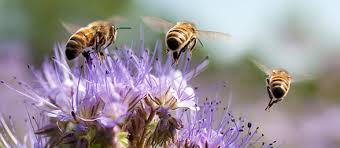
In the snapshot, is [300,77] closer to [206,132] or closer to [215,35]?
[215,35]

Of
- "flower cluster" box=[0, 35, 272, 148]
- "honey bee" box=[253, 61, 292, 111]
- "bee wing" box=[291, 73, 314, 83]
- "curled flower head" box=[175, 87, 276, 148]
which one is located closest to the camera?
"flower cluster" box=[0, 35, 272, 148]

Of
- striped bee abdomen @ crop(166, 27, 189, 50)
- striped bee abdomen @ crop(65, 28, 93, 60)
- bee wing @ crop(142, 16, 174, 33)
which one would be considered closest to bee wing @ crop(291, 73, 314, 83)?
bee wing @ crop(142, 16, 174, 33)

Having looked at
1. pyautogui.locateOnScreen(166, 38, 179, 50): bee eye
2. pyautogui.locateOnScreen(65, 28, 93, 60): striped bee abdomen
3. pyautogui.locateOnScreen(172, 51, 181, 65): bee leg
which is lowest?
pyautogui.locateOnScreen(65, 28, 93, 60): striped bee abdomen

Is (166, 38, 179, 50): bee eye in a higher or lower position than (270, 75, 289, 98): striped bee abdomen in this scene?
lower

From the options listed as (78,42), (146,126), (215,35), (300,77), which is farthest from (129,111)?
(300,77)

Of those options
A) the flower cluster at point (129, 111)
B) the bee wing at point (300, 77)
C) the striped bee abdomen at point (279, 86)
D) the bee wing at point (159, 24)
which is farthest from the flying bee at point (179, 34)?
the bee wing at point (300, 77)

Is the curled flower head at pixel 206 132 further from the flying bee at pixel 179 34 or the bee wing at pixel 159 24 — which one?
the bee wing at pixel 159 24

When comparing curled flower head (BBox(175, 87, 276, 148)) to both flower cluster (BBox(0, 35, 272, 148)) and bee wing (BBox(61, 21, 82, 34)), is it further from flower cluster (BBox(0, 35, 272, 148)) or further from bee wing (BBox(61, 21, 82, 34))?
bee wing (BBox(61, 21, 82, 34))
